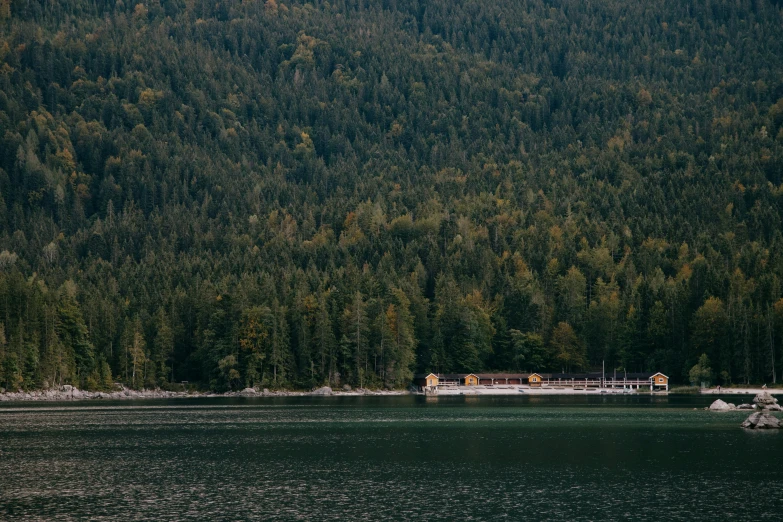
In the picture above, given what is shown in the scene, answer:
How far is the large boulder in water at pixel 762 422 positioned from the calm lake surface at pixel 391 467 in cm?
254

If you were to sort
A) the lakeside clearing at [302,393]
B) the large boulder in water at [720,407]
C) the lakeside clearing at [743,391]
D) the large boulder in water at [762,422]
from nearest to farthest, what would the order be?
the large boulder in water at [762,422] → the large boulder in water at [720,407] → the lakeside clearing at [302,393] → the lakeside clearing at [743,391]

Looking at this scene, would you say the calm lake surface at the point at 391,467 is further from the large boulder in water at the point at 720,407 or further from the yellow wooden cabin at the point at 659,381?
the yellow wooden cabin at the point at 659,381

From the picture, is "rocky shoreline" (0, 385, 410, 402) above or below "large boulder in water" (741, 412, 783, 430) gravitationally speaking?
above

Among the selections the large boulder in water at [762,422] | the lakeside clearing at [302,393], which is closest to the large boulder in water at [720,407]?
the large boulder in water at [762,422]

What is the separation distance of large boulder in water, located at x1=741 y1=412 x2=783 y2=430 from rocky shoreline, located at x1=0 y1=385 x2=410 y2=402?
92.8 m

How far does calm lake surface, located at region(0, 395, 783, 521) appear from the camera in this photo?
193 feet

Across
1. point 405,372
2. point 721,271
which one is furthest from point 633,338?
point 405,372

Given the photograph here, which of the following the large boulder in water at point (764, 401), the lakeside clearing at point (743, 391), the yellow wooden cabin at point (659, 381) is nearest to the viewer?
the large boulder in water at point (764, 401)

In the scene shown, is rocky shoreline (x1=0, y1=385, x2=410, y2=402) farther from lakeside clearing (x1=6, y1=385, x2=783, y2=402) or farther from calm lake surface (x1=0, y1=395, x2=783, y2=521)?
calm lake surface (x1=0, y1=395, x2=783, y2=521)

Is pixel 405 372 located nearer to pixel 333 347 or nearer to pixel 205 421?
pixel 333 347

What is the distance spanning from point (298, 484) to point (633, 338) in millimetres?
138197

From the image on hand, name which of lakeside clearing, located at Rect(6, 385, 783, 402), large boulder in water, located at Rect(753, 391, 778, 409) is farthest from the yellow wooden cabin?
large boulder in water, located at Rect(753, 391, 778, 409)

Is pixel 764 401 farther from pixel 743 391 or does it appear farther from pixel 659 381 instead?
pixel 659 381

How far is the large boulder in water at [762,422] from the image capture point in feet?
322
